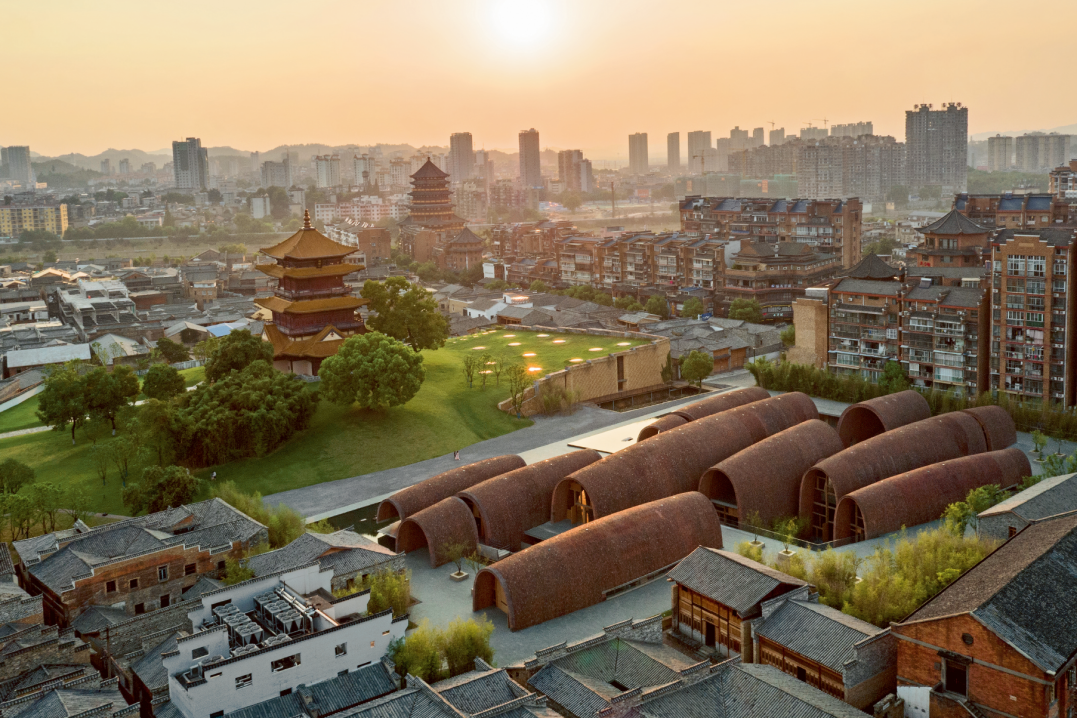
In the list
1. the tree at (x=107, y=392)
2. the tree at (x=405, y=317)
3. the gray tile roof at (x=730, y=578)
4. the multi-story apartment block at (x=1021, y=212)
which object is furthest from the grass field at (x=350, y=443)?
the multi-story apartment block at (x=1021, y=212)

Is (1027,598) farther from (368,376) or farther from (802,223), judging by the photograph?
(802,223)

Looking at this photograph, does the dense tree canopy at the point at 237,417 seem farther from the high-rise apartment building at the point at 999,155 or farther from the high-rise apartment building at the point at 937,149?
the high-rise apartment building at the point at 999,155

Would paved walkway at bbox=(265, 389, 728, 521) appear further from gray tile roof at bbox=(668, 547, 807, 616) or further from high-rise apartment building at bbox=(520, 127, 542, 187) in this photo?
high-rise apartment building at bbox=(520, 127, 542, 187)

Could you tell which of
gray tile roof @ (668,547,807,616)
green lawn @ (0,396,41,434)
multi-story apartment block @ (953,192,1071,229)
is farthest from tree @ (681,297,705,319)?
gray tile roof @ (668,547,807,616)

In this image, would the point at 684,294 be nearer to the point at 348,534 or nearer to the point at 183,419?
the point at 183,419

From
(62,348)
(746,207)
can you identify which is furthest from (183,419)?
(746,207)

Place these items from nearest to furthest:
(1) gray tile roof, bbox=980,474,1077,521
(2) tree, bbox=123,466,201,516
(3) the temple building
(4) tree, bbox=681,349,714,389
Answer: (1) gray tile roof, bbox=980,474,1077,521, (2) tree, bbox=123,466,201,516, (4) tree, bbox=681,349,714,389, (3) the temple building
